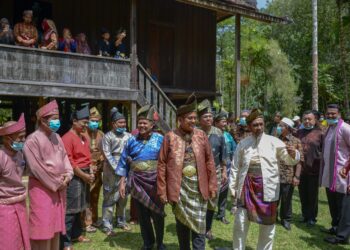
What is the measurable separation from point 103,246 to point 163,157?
205 cm

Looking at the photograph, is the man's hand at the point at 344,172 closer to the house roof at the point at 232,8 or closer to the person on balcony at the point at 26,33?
the person on balcony at the point at 26,33

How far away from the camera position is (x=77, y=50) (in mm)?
11430

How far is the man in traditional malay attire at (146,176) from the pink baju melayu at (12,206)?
5.35ft

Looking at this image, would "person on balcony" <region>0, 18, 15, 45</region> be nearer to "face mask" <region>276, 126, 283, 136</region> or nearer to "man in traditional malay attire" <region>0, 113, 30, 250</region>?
"man in traditional malay attire" <region>0, 113, 30, 250</region>

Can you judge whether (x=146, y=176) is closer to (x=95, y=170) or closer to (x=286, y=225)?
(x=95, y=170)

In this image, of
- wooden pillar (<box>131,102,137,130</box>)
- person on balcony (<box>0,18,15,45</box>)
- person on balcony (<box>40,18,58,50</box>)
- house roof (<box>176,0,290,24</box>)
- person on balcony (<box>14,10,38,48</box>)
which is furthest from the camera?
house roof (<box>176,0,290,24</box>)

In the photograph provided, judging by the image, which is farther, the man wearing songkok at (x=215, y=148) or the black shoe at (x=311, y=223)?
the black shoe at (x=311, y=223)

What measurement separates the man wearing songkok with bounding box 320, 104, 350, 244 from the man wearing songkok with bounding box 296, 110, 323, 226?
51 cm

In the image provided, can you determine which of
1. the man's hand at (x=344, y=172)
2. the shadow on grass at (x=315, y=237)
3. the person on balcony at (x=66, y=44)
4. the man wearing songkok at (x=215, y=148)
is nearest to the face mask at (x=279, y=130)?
the man wearing songkok at (x=215, y=148)

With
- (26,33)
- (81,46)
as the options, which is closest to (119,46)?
(81,46)

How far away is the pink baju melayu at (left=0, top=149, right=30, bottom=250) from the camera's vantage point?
14.2 ft

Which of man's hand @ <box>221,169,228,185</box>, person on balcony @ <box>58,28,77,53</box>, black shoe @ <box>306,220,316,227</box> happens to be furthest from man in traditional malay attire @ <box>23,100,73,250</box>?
person on balcony @ <box>58,28,77,53</box>

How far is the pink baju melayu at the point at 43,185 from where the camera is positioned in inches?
185

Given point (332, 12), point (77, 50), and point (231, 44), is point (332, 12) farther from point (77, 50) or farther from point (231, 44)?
point (77, 50)
